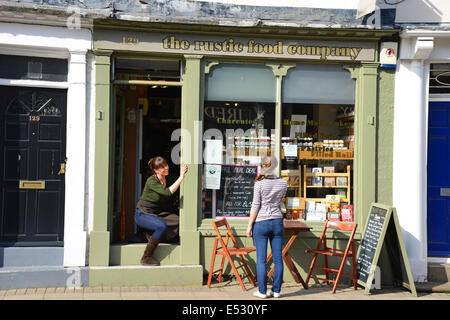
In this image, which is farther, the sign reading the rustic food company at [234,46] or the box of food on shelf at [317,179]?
the box of food on shelf at [317,179]

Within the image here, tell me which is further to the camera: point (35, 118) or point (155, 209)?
point (155, 209)

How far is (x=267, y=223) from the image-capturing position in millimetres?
6973

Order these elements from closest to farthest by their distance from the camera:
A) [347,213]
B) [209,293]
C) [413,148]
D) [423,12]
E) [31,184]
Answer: [209,293]
[31,184]
[413,148]
[423,12]
[347,213]

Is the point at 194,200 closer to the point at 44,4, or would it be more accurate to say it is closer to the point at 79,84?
the point at 79,84

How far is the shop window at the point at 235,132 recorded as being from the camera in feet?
27.3

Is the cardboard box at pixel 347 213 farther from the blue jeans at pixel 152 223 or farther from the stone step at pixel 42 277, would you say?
the stone step at pixel 42 277

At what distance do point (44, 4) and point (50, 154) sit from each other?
2.08 m

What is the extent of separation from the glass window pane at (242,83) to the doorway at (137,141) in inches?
27.2

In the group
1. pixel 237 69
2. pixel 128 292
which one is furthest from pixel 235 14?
pixel 128 292

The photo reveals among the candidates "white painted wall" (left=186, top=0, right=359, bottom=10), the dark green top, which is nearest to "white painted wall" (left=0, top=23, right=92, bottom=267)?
the dark green top

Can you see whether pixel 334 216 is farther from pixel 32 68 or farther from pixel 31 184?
pixel 32 68

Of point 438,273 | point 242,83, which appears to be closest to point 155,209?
point 242,83

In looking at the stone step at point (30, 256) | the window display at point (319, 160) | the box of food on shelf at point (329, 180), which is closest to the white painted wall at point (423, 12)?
the window display at point (319, 160)

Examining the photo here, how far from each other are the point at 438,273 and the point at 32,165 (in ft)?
20.3
